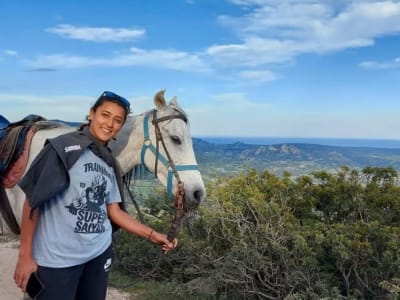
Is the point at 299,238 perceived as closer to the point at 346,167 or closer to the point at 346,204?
the point at 346,204

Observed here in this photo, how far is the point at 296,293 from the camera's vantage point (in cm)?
470

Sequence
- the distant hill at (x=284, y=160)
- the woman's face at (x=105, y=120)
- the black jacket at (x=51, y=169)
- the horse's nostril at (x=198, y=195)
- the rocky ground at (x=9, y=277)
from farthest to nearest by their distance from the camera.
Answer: the distant hill at (x=284, y=160), the rocky ground at (x=9, y=277), the horse's nostril at (x=198, y=195), the woman's face at (x=105, y=120), the black jacket at (x=51, y=169)

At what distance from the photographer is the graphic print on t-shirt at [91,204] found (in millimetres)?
2020

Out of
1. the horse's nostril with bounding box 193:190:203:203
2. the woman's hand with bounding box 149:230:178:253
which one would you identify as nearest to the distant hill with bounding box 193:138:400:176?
the horse's nostril with bounding box 193:190:203:203

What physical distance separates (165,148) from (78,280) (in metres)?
1.31

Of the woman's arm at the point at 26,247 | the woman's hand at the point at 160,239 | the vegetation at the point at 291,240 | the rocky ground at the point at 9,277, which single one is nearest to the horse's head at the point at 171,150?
the woman's hand at the point at 160,239

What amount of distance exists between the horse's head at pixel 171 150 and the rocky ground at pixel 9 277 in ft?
10.6

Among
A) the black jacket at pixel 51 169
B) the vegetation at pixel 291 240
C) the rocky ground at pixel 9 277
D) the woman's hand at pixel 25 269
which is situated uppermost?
the black jacket at pixel 51 169

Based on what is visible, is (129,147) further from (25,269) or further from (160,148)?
(25,269)

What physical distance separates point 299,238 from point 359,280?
923 millimetres

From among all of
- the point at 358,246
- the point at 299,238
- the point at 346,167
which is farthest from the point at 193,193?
the point at 346,167

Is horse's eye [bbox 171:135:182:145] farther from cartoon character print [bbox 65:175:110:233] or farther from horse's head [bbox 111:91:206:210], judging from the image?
cartoon character print [bbox 65:175:110:233]

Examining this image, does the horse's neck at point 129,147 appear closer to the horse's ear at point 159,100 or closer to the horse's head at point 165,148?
the horse's head at point 165,148

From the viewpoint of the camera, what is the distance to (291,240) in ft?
16.6
